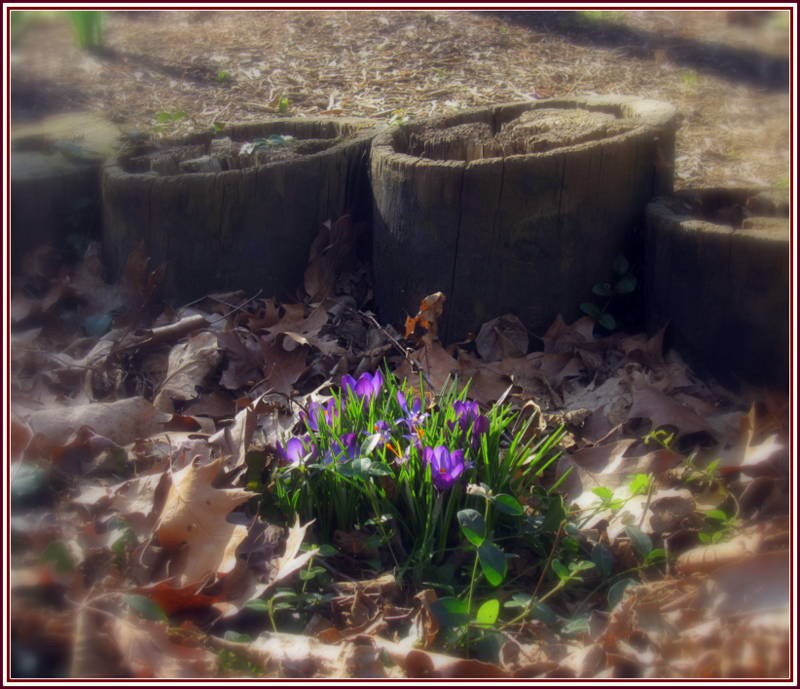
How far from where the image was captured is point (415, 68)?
5.27 metres

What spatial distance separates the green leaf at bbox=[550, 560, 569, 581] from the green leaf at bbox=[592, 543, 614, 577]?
0.31 ft

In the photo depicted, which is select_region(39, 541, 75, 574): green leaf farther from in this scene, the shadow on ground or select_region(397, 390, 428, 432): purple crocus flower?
the shadow on ground

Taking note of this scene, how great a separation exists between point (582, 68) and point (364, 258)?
279 centimetres

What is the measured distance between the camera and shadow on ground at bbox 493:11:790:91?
5285 millimetres

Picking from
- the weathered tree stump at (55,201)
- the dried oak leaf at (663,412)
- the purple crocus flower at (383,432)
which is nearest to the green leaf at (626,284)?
the dried oak leaf at (663,412)

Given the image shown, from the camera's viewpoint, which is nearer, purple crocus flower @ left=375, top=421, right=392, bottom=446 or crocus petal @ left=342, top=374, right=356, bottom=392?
purple crocus flower @ left=375, top=421, right=392, bottom=446

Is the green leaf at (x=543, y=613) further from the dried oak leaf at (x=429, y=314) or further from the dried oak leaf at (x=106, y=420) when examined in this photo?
the dried oak leaf at (x=106, y=420)

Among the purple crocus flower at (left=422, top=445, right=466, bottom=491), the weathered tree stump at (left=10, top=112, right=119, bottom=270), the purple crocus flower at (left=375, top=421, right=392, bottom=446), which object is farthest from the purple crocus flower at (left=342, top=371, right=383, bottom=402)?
the weathered tree stump at (left=10, top=112, right=119, bottom=270)

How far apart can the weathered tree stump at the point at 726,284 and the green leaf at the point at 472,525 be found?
1240mm

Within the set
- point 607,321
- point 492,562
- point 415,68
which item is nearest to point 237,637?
point 492,562

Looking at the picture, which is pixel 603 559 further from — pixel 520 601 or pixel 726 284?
pixel 726 284

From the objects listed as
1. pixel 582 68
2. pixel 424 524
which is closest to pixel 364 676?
pixel 424 524

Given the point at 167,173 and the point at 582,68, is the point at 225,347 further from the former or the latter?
the point at 582,68

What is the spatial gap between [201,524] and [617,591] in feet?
3.02
